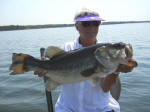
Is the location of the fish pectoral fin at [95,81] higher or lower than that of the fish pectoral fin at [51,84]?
higher

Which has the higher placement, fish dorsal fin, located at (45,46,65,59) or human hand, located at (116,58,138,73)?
fish dorsal fin, located at (45,46,65,59)

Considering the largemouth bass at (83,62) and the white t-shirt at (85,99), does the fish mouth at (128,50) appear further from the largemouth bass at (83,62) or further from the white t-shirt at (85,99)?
the white t-shirt at (85,99)

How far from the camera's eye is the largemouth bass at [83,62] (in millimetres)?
3637

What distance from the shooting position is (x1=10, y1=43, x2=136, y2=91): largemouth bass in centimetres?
364

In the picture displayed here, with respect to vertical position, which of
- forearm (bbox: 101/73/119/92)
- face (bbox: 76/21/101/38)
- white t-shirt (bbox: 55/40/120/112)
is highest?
face (bbox: 76/21/101/38)

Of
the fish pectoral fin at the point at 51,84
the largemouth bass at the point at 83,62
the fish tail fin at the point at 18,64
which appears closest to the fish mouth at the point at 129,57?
the largemouth bass at the point at 83,62

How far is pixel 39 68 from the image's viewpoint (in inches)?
155

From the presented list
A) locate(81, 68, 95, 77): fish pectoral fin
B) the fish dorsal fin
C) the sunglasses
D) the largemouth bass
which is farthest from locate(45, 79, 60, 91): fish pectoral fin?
the sunglasses

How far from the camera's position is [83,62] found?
12.1ft

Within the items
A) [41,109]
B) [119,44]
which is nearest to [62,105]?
[119,44]

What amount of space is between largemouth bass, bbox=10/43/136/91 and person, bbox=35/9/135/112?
1.52 feet

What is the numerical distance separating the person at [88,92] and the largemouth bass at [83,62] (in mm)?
464

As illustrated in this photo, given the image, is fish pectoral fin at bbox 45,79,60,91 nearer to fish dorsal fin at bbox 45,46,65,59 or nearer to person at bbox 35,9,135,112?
person at bbox 35,9,135,112

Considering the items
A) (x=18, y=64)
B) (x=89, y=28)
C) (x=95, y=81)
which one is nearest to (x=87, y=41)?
(x=89, y=28)
